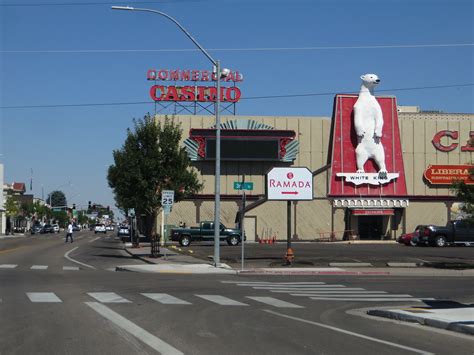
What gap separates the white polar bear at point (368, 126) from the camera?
61594 mm

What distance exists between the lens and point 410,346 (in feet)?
34.4

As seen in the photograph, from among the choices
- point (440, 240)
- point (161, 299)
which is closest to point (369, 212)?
point (440, 240)

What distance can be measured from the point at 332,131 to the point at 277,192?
3273 centimetres

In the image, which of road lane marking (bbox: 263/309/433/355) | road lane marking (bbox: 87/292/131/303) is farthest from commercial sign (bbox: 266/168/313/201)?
road lane marking (bbox: 263/309/433/355)

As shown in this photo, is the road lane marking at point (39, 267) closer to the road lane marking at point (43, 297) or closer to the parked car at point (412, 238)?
the road lane marking at point (43, 297)

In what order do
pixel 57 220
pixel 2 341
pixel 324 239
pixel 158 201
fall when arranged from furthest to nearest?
pixel 57 220, pixel 324 239, pixel 158 201, pixel 2 341

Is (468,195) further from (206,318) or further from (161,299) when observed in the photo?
(206,318)

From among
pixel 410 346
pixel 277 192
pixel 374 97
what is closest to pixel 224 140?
pixel 374 97

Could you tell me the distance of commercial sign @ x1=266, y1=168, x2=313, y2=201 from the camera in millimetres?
31484

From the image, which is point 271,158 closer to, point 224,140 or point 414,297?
point 224,140

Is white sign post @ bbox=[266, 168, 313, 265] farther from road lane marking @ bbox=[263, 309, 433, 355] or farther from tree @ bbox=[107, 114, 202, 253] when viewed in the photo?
road lane marking @ bbox=[263, 309, 433, 355]

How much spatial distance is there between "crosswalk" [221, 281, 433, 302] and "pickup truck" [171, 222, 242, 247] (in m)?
27.9

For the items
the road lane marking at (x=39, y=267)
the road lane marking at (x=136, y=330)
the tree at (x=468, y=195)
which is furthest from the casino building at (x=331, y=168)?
the road lane marking at (x=136, y=330)

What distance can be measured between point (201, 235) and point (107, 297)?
112ft
